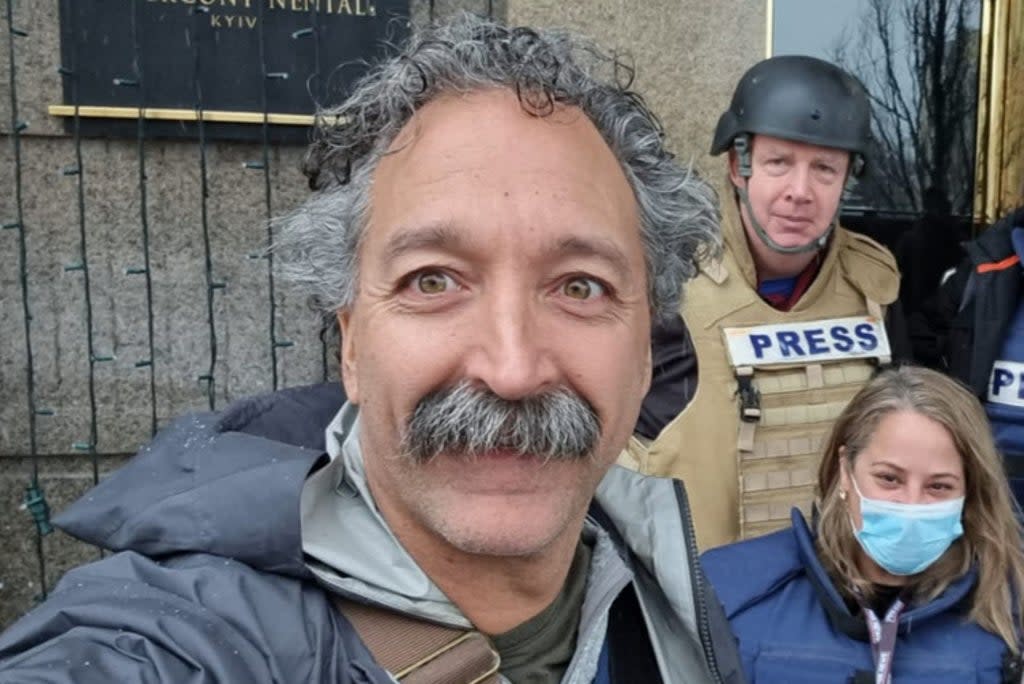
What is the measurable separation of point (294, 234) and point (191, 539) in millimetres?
556

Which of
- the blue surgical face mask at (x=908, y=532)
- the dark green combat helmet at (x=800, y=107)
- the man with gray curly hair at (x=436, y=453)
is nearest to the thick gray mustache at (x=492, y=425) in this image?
the man with gray curly hair at (x=436, y=453)

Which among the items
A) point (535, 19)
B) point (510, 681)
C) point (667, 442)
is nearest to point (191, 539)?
point (510, 681)

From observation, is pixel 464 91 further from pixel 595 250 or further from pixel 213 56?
pixel 213 56

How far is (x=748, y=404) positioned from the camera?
3014 mm

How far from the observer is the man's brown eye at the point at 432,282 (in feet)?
4.39

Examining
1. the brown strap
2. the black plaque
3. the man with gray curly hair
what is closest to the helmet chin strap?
the black plaque

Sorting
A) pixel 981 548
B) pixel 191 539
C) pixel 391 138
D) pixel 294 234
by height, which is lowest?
pixel 981 548

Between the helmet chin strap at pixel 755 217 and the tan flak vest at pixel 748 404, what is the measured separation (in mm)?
52

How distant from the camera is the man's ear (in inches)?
58.5

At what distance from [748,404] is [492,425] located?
185 centimetres

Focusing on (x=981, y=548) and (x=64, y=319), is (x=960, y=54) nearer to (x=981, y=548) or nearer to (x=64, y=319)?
(x=981, y=548)

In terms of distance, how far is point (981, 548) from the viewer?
2.65 meters

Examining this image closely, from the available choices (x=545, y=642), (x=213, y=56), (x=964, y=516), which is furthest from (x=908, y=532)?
(x=213, y=56)

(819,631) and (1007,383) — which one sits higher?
(1007,383)
